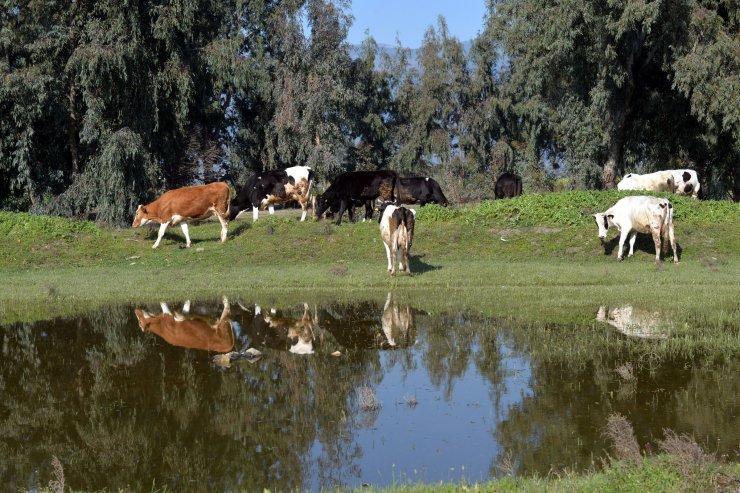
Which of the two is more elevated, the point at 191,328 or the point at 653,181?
the point at 653,181

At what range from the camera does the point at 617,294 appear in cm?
1733

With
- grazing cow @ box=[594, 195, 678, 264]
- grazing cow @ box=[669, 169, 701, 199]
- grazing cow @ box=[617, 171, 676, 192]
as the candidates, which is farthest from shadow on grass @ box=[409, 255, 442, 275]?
grazing cow @ box=[669, 169, 701, 199]

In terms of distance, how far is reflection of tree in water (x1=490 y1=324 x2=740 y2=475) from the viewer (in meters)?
7.98

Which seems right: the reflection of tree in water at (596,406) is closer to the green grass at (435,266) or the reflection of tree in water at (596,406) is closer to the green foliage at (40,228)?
the green grass at (435,266)

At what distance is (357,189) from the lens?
1192 inches

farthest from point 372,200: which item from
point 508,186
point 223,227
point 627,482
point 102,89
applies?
point 627,482

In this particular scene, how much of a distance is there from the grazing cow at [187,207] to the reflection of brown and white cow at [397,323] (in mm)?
11021

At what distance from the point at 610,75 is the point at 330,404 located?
2610 centimetres

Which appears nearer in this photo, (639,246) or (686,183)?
(639,246)

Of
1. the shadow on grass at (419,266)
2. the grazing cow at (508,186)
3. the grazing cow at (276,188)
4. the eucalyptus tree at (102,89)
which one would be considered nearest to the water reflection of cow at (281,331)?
the shadow on grass at (419,266)

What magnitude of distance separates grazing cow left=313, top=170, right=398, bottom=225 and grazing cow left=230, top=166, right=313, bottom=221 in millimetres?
840

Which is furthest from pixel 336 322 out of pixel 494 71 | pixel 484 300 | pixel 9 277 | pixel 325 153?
pixel 494 71

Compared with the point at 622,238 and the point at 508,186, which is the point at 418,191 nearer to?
the point at 508,186

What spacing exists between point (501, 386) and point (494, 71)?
45.8 m
